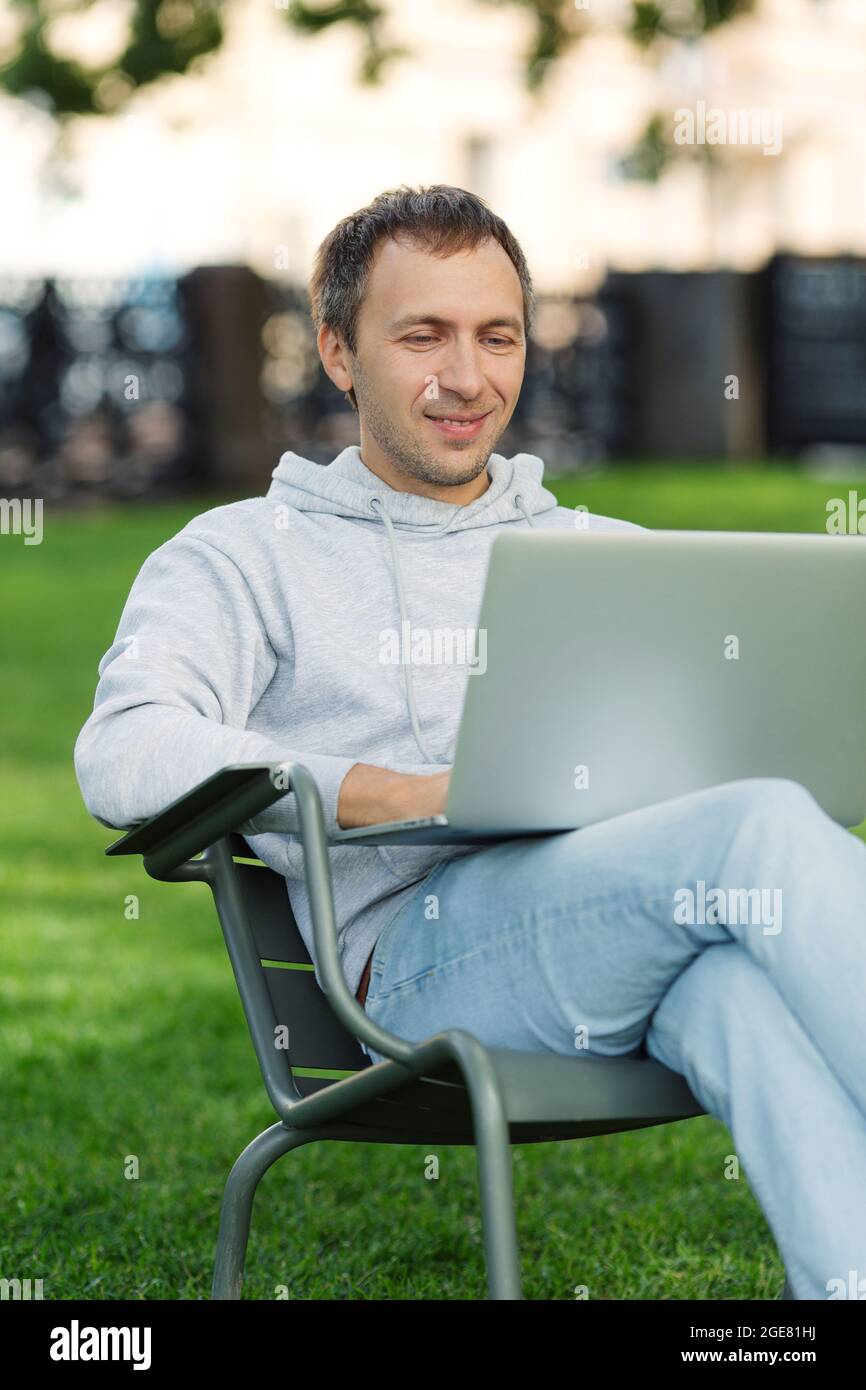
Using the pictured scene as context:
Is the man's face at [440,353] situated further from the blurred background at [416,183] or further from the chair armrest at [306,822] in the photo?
the blurred background at [416,183]

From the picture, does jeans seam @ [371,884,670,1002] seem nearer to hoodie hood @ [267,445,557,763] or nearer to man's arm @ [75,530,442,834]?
man's arm @ [75,530,442,834]

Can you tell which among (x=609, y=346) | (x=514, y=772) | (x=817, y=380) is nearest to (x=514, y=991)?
(x=514, y=772)

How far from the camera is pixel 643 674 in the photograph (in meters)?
2.15

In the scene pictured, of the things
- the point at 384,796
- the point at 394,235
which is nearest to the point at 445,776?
the point at 384,796

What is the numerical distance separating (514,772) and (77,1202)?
1.61m

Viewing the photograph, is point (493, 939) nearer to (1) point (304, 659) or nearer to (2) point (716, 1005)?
(2) point (716, 1005)

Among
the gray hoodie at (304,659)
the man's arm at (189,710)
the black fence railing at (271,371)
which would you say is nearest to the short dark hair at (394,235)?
the gray hoodie at (304,659)

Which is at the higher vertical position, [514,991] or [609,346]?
[609,346]

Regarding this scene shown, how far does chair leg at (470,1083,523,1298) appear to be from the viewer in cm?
196

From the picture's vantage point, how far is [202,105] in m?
15.3

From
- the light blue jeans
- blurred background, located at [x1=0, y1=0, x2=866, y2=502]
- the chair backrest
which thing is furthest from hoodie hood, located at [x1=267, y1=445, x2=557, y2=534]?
blurred background, located at [x1=0, y1=0, x2=866, y2=502]

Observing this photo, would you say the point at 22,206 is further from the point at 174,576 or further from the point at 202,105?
the point at 174,576

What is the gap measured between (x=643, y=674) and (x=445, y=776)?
260 mm

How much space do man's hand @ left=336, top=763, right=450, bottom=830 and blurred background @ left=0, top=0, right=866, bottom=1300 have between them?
1.03 meters
